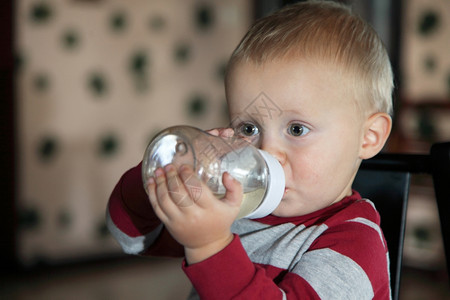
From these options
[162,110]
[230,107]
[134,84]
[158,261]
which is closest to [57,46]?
[134,84]

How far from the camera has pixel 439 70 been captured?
3.31 m

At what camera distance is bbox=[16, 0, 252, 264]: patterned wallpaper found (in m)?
2.93

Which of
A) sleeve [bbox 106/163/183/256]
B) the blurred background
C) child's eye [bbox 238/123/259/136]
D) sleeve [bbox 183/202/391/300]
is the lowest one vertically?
the blurred background

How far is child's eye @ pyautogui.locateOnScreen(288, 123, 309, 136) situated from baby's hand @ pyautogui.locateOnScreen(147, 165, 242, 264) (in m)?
0.17

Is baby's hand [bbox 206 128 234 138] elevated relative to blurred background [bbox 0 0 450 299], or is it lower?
elevated

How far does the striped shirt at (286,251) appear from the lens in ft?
1.93

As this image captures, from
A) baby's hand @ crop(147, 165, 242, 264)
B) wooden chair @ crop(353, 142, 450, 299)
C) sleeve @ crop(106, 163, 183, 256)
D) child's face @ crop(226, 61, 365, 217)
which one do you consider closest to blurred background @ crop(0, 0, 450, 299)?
sleeve @ crop(106, 163, 183, 256)

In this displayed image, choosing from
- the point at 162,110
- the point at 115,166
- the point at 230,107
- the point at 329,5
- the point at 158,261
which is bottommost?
the point at 158,261

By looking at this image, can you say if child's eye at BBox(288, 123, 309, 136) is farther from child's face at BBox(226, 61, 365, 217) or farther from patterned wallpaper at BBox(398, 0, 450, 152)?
patterned wallpaper at BBox(398, 0, 450, 152)

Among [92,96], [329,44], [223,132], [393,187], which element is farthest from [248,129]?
[92,96]

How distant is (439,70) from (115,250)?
227 cm

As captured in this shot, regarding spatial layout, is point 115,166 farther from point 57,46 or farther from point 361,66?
point 361,66

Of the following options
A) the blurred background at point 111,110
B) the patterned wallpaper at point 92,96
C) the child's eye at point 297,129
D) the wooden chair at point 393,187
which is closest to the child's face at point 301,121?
the child's eye at point 297,129

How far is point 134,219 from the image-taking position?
0.89 m
